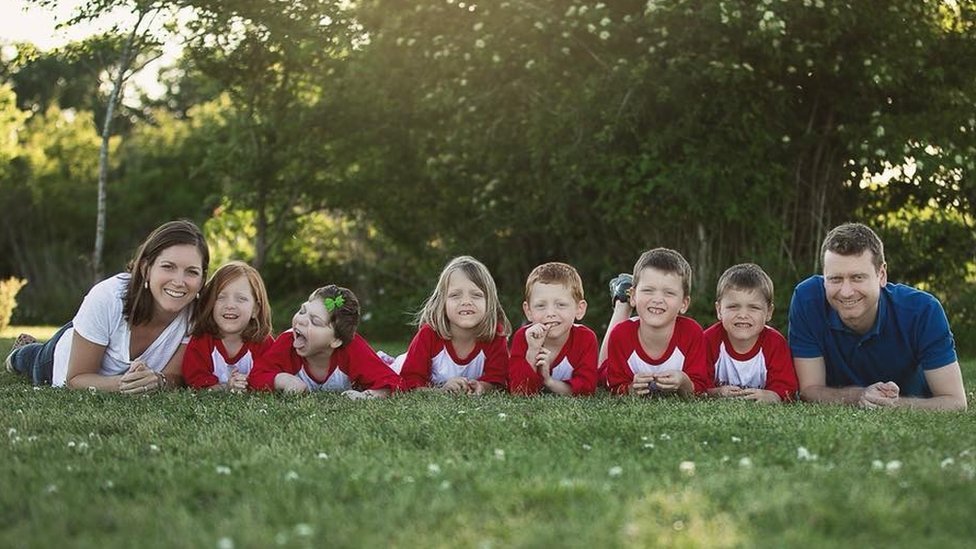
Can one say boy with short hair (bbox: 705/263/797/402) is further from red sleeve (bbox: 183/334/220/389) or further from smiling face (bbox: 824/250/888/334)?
red sleeve (bbox: 183/334/220/389)

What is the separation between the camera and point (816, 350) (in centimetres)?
638

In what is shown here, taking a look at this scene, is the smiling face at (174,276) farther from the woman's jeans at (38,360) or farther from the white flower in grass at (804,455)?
the white flower in grass at (804,455)

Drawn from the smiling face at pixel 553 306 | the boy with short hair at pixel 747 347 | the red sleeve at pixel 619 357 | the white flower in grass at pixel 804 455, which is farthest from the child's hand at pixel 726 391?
the white flower in grass at pixel 804 455

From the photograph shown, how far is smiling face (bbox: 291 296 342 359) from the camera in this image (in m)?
6.63

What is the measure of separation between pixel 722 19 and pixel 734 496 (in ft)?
27.8

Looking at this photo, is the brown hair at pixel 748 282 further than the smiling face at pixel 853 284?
Yes

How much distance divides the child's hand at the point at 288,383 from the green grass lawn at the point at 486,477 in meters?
0.92

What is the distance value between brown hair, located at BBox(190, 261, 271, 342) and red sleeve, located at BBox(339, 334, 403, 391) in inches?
22.4

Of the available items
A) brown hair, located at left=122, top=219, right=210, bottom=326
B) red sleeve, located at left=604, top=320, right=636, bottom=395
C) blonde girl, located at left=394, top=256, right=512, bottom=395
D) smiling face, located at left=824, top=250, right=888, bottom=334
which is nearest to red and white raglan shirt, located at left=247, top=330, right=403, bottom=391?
blonde girl, located at left=394, top=256, right=512, bottom=395

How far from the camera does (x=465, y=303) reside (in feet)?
22.0

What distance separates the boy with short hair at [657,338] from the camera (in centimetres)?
647

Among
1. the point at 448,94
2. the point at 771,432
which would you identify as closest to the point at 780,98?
the point at 448,94

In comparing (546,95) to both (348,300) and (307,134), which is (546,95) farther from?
(348,300)

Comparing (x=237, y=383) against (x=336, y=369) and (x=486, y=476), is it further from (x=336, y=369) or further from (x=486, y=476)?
(x=486, y=476)
